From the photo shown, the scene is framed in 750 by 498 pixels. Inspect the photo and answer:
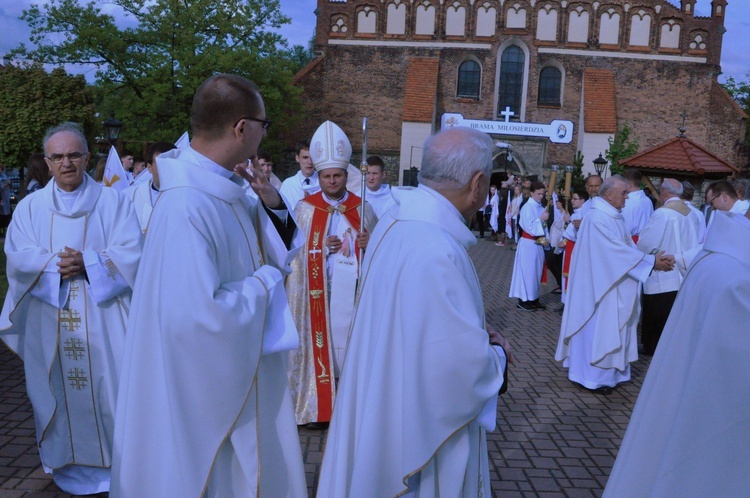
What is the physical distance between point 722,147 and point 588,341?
27.5 metres

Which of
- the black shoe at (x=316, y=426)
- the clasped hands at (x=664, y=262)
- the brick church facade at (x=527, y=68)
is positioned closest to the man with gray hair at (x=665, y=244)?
the clasped hands at (x=664, y=262)

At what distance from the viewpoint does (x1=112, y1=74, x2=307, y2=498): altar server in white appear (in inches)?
104

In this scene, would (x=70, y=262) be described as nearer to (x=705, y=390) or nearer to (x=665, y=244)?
(x=705, y=390)

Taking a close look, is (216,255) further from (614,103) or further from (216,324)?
(614,103)

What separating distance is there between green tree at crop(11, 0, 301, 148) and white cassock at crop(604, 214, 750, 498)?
24.2 meters

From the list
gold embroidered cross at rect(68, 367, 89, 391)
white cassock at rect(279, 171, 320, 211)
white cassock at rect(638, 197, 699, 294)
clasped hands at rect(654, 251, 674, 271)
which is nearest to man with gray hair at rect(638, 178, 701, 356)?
white cassock at rect(638, 197, 699, 294)

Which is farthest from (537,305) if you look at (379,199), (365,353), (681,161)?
(365,353)

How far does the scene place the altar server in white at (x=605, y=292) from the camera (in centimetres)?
691

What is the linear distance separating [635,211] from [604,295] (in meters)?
4.60

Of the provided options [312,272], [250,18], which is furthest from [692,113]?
[312,272]

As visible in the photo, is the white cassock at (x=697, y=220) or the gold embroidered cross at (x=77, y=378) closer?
the gold embroidered cross at (x=77, y=378)

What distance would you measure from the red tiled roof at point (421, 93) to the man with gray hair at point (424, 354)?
28.0 m

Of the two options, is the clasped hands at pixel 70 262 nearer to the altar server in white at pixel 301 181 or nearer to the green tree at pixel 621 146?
the altar server in white at pixel 301 181

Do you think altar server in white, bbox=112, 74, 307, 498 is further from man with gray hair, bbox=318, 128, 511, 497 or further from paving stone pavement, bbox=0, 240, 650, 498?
paving stone pavement, bbox=0, 240, 650, 498
